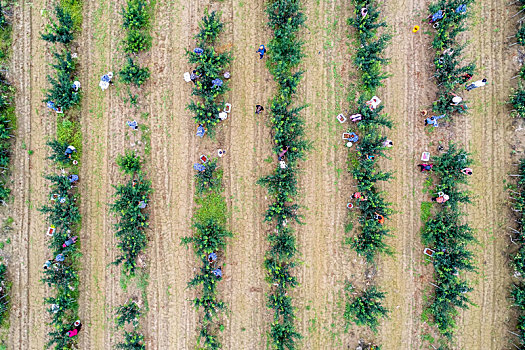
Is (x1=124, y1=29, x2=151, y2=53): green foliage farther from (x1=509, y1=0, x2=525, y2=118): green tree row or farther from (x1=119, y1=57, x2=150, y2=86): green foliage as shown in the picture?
(x1=509, y1=0, x2=525, y2=118): green tree row

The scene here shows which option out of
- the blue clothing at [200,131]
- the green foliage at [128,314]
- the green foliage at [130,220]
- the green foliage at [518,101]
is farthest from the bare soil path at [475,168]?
the green foliage at [128,314]

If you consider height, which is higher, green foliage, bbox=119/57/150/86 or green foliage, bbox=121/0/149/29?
green foliage, bbox=121/0/149/29

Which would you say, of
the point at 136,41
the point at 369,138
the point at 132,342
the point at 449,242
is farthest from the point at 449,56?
the point at 132,342

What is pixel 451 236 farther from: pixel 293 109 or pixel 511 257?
pixel 293 109

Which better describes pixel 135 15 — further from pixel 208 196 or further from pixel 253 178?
pixel 253 178

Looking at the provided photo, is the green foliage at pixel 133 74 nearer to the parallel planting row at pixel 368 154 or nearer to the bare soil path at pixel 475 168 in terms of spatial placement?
the parallel planting row at pixel 368 154

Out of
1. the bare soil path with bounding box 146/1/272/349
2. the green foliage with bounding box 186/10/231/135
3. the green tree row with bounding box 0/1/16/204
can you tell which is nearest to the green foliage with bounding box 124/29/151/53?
the bare soil path with bounding box 146/1/272/349
